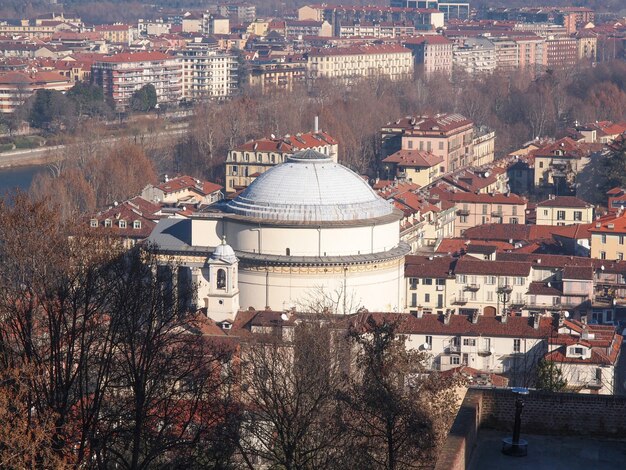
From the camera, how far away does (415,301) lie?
1992 cm

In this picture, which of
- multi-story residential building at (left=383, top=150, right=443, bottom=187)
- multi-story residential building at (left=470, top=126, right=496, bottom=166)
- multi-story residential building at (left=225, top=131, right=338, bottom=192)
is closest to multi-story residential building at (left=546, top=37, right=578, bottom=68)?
multi-story residential building at (left=470, top=126, right=496, bottom=166)

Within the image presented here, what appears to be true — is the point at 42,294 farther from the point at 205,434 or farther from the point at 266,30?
the point at 266,30

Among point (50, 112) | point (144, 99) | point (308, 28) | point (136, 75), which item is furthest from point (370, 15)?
point (50, 112)

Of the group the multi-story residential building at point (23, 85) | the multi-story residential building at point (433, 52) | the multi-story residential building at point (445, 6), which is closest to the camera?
the multi-story residential building at point (23, 85)

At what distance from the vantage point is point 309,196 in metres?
18.1

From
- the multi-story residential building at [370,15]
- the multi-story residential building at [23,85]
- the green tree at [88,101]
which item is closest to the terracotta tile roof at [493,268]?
the green tree at [88,101]

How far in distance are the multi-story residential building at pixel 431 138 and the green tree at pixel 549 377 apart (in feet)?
65.9

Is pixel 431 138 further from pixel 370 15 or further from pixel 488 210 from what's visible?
pixel 370 15

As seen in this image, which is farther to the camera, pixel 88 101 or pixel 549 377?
pixel 88 101

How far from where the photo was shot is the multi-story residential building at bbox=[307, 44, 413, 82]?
57.2 meters

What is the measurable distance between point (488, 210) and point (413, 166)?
5.14 meters

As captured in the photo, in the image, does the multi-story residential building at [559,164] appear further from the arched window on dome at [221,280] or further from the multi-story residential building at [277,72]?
the multi-story residential building at [277,72]

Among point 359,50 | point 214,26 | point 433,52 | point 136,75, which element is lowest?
point 214,26

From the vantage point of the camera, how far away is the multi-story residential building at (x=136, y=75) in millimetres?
51906
